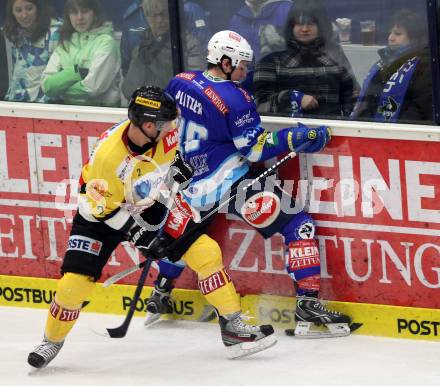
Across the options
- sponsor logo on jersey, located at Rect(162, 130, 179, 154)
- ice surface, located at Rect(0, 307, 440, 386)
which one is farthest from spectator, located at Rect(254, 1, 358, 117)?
ice surface, located at Rect(0, 307, 440, 386)

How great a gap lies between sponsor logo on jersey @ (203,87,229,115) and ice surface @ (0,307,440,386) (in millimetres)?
1208

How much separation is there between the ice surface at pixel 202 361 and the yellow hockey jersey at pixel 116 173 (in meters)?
0.75

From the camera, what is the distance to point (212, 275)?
660 cm

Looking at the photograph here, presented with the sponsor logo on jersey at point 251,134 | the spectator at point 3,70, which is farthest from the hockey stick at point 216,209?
the spectator at point 3,70

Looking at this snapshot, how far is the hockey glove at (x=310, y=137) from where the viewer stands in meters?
6.83

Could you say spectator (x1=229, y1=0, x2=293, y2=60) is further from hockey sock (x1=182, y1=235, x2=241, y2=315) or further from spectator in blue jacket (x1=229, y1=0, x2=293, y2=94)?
hockey sock (x1=182, y1=235, x2=241, y2=315)

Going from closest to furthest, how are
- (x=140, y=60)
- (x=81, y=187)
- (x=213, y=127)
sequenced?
(x=81, y=187), (x=213, y=127), (x=140, y=60)

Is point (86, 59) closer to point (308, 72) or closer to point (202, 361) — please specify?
point (308, 72)

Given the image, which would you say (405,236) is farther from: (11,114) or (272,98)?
(11,114)

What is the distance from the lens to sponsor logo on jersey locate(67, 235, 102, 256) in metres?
6.57

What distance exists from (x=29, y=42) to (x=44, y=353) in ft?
6.40

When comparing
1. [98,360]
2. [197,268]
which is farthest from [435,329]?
[98,360]

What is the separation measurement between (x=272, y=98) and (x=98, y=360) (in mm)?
1630

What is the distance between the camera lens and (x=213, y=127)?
23.0 ft
